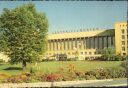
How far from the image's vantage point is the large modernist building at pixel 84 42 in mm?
98056

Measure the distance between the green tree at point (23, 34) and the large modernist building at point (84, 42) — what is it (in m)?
51.7

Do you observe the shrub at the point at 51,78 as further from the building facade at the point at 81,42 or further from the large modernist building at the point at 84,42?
the building facade at the point at 81,42

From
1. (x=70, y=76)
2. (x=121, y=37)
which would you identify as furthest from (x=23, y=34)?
(x=121, y=37)

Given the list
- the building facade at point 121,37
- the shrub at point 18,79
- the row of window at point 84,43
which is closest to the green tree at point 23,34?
the shrub at point 18,79

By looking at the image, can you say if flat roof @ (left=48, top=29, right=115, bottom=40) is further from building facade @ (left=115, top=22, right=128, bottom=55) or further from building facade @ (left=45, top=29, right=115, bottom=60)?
building facade @ (left=115, top=22, right=128, bottom=55)

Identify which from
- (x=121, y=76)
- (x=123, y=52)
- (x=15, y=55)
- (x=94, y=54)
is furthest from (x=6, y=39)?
(x=94, y=54)

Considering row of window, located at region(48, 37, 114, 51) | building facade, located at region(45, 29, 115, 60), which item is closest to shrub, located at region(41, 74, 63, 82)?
building facade, located at region(45, 29, 115, 60)

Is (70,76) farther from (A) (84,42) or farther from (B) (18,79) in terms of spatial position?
(A) (84,42)

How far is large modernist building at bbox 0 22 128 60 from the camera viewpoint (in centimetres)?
9795

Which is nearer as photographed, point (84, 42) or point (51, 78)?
point (51, 78)

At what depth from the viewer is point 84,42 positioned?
353 feet

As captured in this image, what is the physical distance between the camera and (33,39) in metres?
43.3

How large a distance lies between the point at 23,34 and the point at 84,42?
6539cm

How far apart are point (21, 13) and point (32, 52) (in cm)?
505
